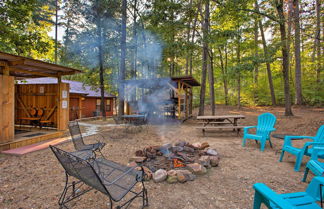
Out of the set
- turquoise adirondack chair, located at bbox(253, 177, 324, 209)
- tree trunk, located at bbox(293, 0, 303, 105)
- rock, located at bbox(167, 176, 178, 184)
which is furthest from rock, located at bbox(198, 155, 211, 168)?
tree trunk, located at bbox(293, 0, 303, 105)

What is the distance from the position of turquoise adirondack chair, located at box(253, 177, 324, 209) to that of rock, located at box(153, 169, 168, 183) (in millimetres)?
1409

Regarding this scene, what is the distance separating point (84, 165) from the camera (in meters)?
1.63

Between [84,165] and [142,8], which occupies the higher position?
[142,8]

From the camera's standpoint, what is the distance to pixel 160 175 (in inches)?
103

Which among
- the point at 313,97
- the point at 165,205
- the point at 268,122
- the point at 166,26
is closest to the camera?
the point at 165,205

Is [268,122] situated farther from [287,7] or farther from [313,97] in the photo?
[313,97]

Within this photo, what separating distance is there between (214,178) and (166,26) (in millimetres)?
7877

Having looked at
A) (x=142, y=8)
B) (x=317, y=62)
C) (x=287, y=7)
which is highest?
(x=142, y=8)

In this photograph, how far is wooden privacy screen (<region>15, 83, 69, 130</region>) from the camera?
5.81 metres

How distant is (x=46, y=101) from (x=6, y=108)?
2.15 metres

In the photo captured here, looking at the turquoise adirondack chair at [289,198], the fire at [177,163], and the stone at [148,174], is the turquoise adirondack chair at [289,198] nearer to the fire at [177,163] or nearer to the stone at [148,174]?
the fire at [177,163]

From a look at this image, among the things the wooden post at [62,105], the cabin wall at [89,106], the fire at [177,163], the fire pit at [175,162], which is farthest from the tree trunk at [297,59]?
the cabin wall at [89,106]

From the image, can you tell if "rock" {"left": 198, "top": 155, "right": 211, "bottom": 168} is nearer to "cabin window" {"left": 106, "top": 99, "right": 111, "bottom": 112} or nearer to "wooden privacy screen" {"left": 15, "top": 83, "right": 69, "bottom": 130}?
"wooden privacy screen" {"left": 15, "top": 83, "right": 69, "bottom": 130}

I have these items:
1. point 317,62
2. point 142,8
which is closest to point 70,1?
point 142,8
